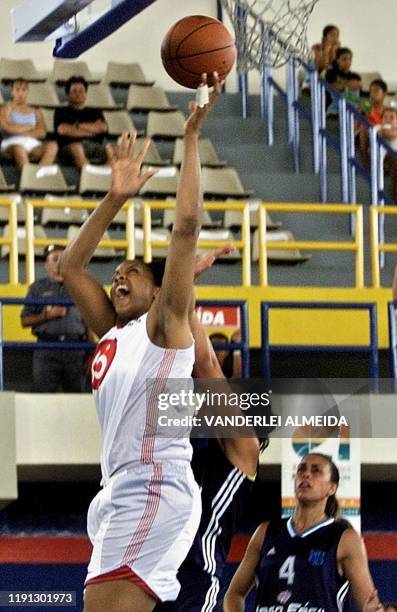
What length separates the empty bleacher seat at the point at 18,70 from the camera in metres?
13.8

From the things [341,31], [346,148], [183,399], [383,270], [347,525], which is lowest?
[347,525]

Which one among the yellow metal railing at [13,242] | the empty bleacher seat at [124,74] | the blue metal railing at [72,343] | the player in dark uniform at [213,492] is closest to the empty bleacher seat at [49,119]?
the empty bleacher seat at [124,74]

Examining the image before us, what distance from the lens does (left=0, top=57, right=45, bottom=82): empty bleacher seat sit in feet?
45.4

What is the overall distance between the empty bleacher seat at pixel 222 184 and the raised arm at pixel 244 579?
548 cm

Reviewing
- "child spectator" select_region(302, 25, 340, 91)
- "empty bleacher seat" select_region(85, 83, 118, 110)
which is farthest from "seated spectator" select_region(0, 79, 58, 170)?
"child spectator" select_region(302, 25, 340, 91)

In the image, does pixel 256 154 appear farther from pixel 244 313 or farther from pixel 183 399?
pixel 183 399

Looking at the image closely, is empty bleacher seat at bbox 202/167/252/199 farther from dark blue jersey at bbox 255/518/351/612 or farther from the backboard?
the backboard

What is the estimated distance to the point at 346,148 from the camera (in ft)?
40.4

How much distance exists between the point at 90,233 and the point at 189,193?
53 cm

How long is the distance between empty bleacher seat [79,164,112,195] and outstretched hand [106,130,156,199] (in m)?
6.83

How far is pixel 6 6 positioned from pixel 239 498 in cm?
1015

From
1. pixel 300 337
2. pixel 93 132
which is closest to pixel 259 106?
pixel 93 132

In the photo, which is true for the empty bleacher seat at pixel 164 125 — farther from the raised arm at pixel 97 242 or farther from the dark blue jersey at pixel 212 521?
the dark blue jersey at pixel 212 521

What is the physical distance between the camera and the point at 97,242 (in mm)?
5184
